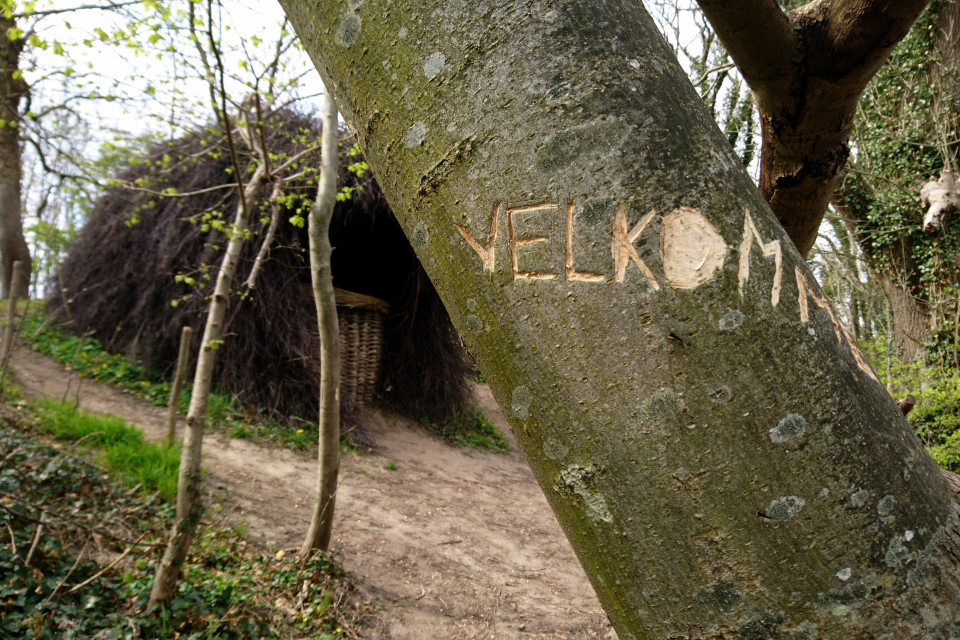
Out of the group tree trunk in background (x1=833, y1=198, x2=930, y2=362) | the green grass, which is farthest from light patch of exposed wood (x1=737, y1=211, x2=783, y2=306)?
tree trunk in background (x1=833, y1=198, x2=930, y2=362)

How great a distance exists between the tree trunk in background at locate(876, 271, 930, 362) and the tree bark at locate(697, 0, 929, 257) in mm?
8386

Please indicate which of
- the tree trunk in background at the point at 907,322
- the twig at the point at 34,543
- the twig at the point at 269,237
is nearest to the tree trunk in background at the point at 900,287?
the tree trunk in background at the point at 907,322

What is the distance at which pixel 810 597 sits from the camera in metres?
0.56

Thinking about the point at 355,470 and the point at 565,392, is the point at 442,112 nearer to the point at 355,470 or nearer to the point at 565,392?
the point at 565,392

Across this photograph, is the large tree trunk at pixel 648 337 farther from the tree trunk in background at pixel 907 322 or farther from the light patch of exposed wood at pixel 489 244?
the tree trunk in background at pixel 907 322

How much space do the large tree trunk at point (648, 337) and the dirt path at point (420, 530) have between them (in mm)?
3399

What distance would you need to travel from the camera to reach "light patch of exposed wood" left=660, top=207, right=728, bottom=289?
0.61 meters

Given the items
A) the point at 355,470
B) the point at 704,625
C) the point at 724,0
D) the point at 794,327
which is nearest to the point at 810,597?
the point at 704,625

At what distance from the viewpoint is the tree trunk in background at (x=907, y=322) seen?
7887 millimetres

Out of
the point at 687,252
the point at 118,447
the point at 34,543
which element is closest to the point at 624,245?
the point at 687,252

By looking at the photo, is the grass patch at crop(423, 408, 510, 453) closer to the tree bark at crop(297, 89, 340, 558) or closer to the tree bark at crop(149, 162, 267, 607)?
the tree bark at crop(297, 89, 340, 558)

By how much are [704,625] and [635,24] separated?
704 mm

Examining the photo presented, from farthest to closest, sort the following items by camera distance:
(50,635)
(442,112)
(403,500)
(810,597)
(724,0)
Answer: (403,500) < (50,635) < (724,0) < (442,112) < (810,597)

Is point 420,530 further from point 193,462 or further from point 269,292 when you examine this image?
point 269,292
